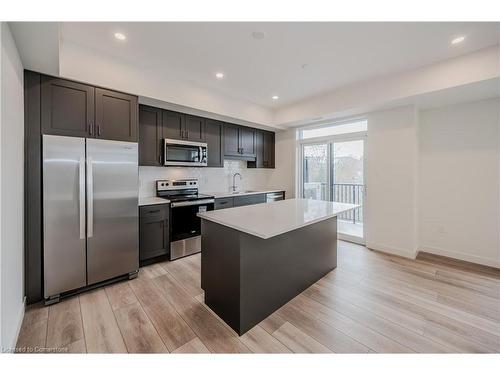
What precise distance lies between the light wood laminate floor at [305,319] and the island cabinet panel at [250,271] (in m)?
0.11

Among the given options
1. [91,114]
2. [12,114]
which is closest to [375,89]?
[91,114]

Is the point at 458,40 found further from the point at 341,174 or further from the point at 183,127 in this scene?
the point at 183,127

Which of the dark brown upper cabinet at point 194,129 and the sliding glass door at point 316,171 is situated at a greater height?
the dark brown upper cabinet at point 194,129

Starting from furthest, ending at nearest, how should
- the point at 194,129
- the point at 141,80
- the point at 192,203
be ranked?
1. the point at 194,129
2. the point at 192,203
3. the point at 141,80

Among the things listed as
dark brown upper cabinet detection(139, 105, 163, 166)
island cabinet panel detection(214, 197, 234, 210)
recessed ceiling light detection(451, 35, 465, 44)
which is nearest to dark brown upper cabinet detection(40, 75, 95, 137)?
dark brown upper cabinet detection(139, 105, 163, 166)

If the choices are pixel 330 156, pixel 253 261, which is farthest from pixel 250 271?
pixel 330 156

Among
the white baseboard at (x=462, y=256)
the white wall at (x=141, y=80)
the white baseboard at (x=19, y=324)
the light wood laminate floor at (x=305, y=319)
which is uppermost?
the white wall at (x=141, y=80)

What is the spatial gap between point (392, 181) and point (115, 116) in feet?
13.6

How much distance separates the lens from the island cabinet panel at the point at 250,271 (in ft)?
5.88

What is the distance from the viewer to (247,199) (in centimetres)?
434

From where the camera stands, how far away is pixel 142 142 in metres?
3.21

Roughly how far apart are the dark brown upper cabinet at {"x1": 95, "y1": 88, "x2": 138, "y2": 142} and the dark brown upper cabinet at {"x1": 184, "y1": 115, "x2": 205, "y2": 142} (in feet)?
3.36

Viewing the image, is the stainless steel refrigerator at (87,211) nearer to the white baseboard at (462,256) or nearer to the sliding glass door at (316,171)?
the sliding glass door at (316,171)

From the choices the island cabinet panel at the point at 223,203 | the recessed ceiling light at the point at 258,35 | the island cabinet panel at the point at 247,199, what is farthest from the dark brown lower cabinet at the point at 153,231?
the recessed ceiling light at the point at 258,35
